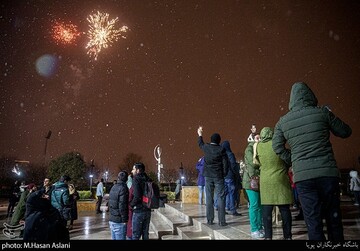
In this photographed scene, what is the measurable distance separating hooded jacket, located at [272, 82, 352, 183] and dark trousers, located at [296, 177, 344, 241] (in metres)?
0.10

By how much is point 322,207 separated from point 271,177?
1.49 meters

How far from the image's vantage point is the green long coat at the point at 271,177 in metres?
4.19

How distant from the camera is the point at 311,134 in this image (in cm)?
307

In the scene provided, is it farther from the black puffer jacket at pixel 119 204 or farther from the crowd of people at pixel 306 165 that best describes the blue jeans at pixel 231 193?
the crowd of people at pixel 306 165

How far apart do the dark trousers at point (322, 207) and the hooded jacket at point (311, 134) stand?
0.10 m

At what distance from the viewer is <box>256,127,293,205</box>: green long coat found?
4.19m

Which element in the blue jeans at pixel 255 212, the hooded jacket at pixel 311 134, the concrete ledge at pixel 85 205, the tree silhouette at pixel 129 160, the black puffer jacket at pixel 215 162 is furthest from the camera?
the tree silhouette at pixel 129 160

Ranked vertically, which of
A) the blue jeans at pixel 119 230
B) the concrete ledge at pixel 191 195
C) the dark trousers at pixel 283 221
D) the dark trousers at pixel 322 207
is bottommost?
the concrete ledge at pixel 191 195

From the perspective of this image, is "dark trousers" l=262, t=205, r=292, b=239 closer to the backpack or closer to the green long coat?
the green long coat

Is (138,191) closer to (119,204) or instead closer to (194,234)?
(119,204)

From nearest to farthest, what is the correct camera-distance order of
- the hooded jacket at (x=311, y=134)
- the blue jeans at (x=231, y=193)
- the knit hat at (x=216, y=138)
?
the hooded jacket at (x=311, y=134), the knit hat at (x=216, y=138), the blue jeans at (x=231, y=193)

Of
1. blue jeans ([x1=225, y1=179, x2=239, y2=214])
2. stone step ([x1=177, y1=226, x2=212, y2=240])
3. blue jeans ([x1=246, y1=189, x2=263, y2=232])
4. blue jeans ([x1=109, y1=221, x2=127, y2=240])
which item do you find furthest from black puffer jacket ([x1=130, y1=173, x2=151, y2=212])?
blue jeans ([x1=225, y1=179, x2=239, y2=214])

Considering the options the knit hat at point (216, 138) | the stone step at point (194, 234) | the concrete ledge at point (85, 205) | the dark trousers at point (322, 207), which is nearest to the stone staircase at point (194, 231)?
the stone step at point (194, 234)

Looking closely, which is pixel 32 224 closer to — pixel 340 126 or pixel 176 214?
pixel 340 126
